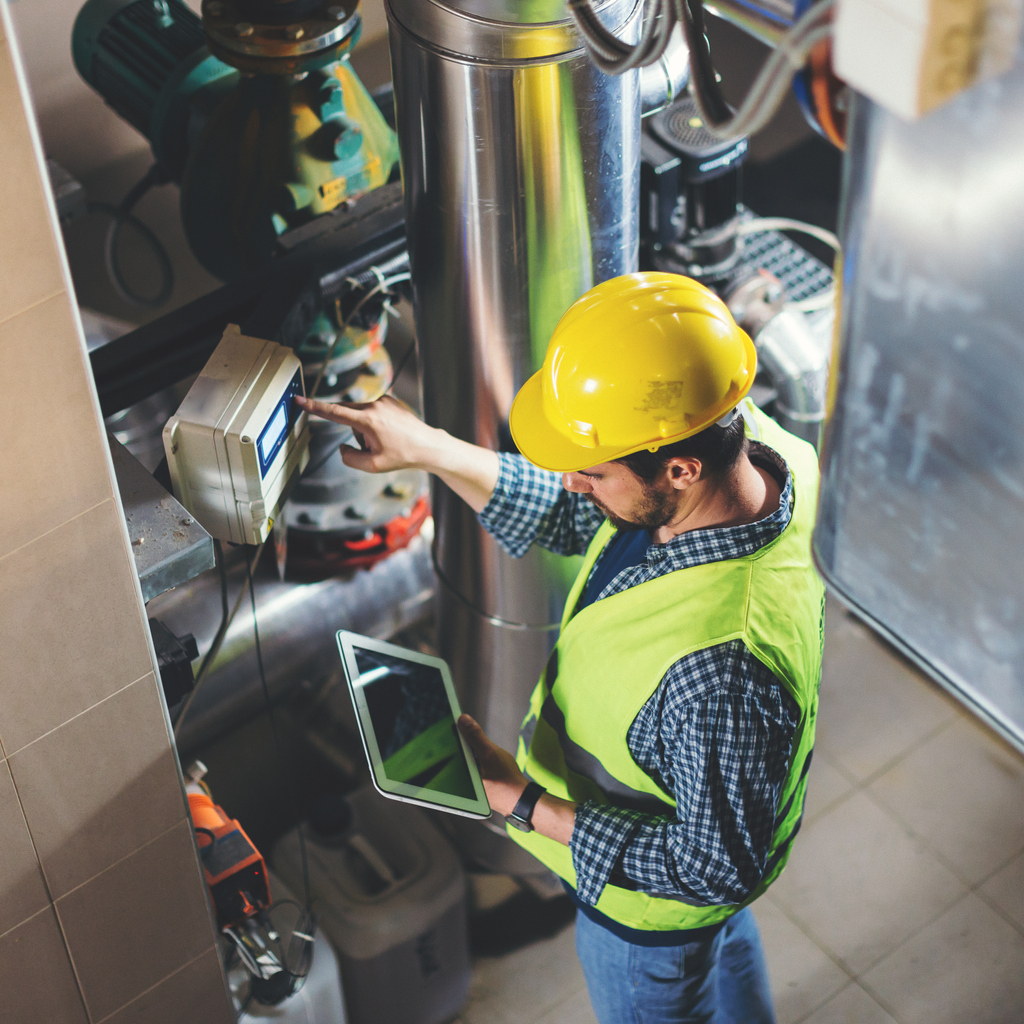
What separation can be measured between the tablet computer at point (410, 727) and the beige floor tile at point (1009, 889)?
1.40 meters

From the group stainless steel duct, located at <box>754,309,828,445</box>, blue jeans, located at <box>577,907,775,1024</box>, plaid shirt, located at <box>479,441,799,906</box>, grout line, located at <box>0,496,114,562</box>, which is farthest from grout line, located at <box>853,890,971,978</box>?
grout line, located at <box>0,496,114,562</box>

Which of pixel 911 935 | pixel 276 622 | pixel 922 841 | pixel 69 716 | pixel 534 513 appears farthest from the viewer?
pixel 922 841

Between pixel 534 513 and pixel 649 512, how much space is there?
315 mm

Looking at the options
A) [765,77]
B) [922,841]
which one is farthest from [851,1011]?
[765,77]

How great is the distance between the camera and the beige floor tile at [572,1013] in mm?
2441

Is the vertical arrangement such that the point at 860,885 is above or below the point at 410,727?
below

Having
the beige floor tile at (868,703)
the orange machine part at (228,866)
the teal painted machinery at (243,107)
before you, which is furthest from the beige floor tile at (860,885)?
the teal painted machinery at (243,107)

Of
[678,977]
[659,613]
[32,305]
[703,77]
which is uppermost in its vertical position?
[703,77]

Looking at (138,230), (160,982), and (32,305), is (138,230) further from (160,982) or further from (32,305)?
(32,305)

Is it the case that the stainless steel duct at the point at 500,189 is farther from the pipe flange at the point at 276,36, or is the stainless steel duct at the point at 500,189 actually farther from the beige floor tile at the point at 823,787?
the beige floor tile at the point at 823,787

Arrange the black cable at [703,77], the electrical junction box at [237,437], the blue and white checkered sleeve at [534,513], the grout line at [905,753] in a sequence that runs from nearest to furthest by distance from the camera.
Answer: the black cable at [703,77]
the electrical junction box at [237,437]
the blue and white checkered sleeve at [534,513]
the grout line at [905,753]

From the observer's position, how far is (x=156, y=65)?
2.29 meters

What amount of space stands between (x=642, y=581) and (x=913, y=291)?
900 millimetres

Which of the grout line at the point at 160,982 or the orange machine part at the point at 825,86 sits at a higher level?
the orange machine part at the point at 825,86
